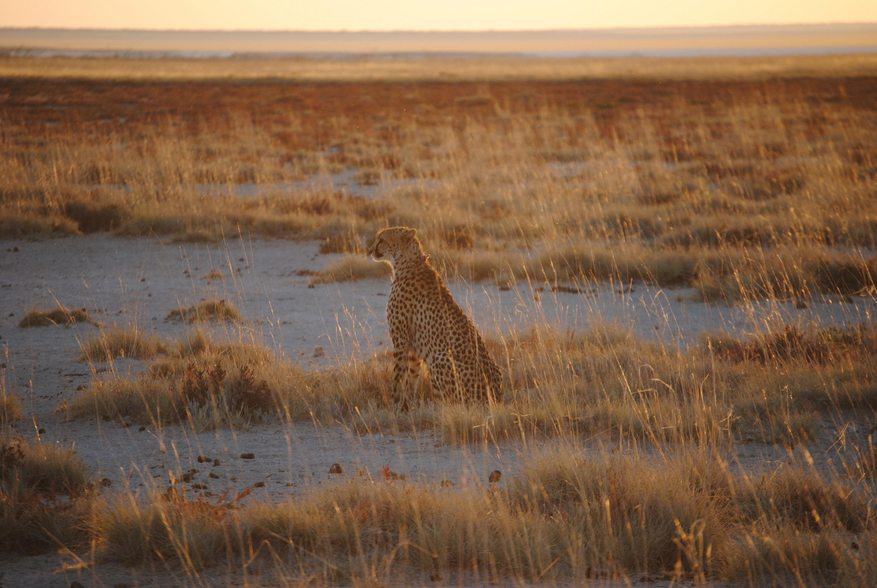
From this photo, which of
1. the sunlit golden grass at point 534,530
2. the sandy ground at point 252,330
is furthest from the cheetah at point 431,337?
the sunlit golden grass at point 534,530

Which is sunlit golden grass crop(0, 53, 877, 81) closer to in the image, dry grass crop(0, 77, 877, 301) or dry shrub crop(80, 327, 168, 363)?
dry grass crop(0, 77, 877, 301)

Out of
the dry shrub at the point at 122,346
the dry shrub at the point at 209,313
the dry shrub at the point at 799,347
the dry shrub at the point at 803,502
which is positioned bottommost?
the dry shrub at the point at 803,502

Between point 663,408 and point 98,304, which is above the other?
point 98,304

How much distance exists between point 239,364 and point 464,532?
297 centimetres

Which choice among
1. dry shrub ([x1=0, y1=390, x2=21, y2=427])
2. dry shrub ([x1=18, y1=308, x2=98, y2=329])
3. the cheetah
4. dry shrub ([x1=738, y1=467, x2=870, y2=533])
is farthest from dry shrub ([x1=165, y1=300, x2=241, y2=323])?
dry shrub ([x1=738, y1=467, x2=870, y2=533])

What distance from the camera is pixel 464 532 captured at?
2.92m

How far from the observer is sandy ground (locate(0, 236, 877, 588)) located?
145 inches

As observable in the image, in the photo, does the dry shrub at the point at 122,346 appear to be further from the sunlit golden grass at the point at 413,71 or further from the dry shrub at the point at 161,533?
the sunlit golden grass at the point at 413,71

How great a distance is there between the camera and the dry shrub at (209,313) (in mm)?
6742

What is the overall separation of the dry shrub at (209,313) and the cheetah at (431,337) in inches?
102

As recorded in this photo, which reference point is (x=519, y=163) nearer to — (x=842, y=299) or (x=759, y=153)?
(x=759, y=153)

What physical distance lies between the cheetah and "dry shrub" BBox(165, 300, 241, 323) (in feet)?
8.50

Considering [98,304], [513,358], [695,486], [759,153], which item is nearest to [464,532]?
[695,486]

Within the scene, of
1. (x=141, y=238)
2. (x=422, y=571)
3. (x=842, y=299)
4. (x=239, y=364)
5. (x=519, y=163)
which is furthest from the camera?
(x=519, y=163)
